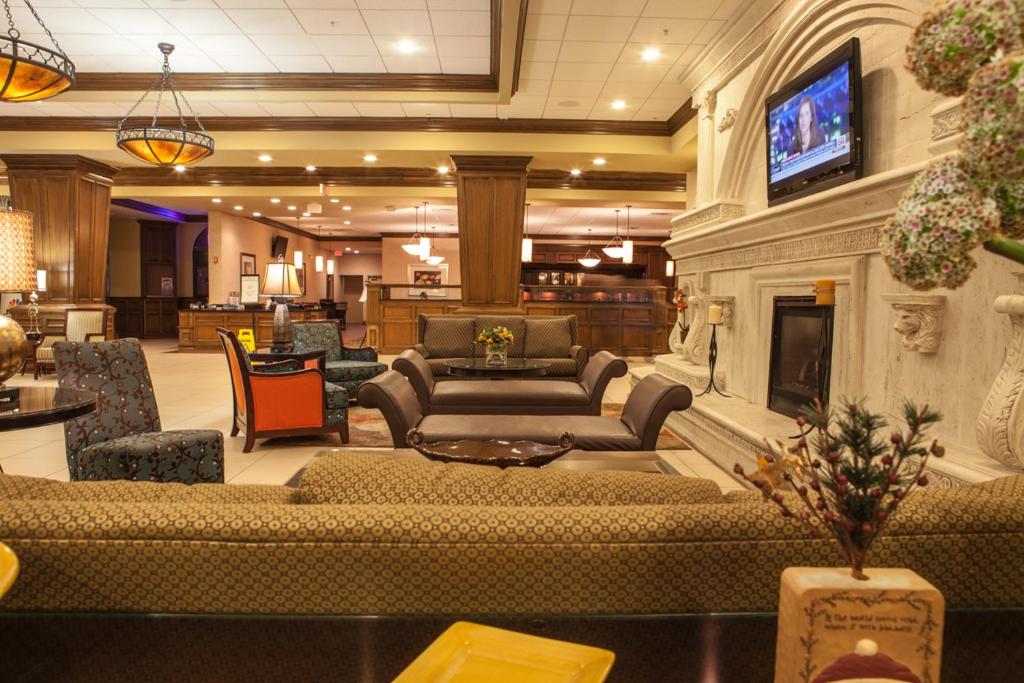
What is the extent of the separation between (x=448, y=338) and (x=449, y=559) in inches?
250

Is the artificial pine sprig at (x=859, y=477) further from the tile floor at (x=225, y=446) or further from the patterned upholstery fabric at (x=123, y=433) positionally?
the tile floor at (x=225, y=446)

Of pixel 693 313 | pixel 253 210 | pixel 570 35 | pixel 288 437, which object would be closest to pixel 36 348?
pixel 288 437

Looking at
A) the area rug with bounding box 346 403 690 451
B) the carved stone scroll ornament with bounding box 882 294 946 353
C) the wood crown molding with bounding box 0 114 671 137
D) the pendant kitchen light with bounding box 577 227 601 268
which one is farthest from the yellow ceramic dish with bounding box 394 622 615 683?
the pendant kitchen light with bounding box 577 227 601 268

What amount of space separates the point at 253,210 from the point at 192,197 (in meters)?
2.04

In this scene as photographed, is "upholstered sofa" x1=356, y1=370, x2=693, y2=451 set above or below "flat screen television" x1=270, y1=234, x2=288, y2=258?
below

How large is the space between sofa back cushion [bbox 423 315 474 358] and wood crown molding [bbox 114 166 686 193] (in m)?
3.89

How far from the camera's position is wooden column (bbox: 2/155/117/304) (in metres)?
8.72

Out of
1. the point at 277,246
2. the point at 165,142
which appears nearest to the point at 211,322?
the point at 277,246

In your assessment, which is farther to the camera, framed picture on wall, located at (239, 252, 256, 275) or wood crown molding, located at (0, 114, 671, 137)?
framed picture on wall, located at (239, 252, 256, 275)

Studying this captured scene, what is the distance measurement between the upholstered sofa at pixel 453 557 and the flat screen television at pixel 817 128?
3.10 m

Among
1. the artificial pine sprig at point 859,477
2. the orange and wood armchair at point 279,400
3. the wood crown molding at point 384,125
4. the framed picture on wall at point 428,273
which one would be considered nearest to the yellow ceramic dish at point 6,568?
the artificial pine sprig at point 859,477

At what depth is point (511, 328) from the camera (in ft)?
24.3

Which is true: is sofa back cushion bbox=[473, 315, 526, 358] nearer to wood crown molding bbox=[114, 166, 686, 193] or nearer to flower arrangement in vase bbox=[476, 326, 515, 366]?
flower arrangement in vase bbox=[476, 326, 515, 366]

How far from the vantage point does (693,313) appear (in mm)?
6414
